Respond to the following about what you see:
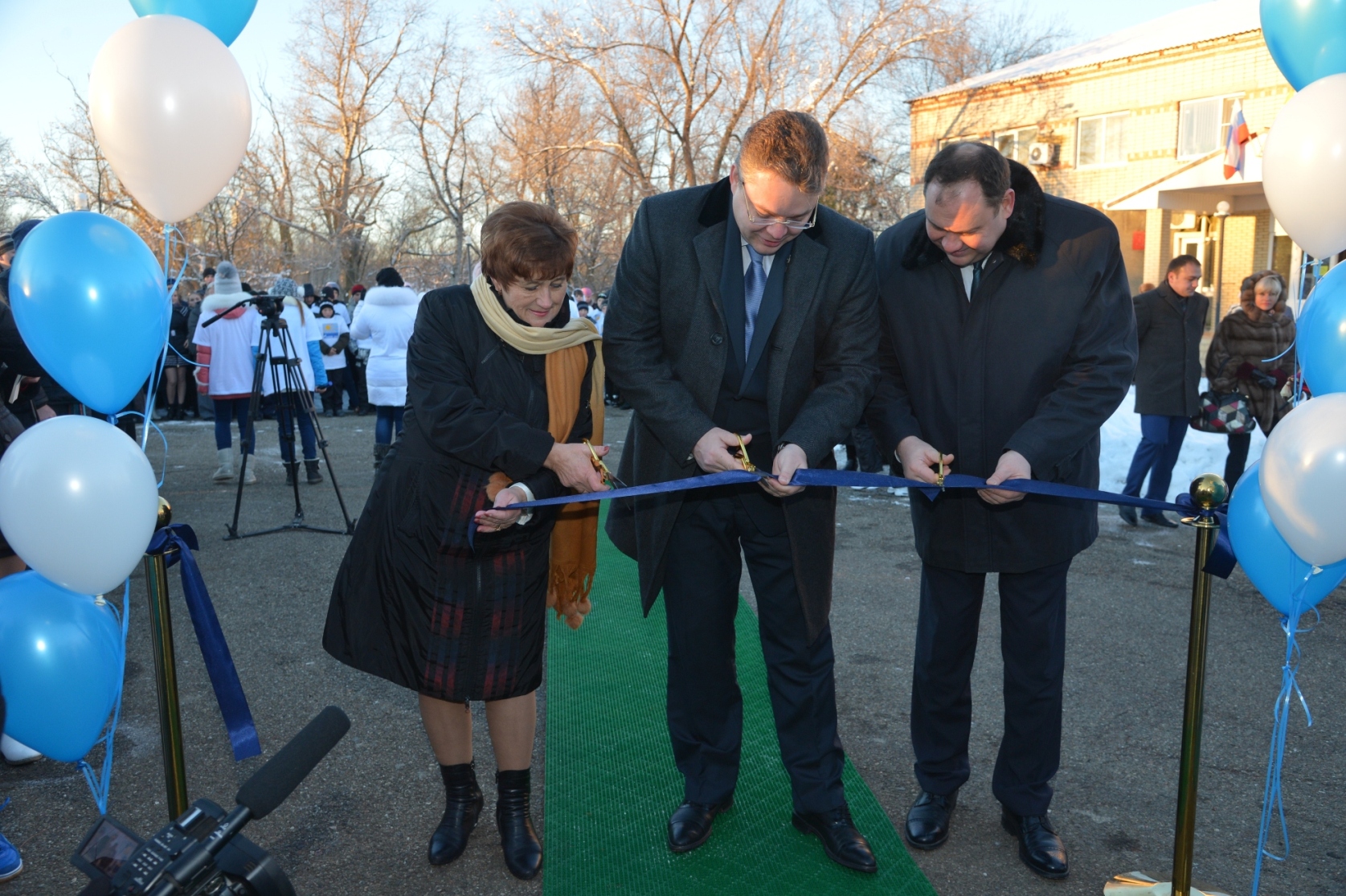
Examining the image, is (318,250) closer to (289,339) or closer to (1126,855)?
(289,339)

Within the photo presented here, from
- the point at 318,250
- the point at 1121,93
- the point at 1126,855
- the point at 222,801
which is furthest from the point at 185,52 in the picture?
the point at 318,250

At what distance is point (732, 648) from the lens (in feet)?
10.1

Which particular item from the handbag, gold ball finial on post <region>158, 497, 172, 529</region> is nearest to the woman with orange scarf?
gold ball finial on post <region>158, 497, 172, 529</region>

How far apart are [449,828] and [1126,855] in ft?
6.72

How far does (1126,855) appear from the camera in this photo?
300cm

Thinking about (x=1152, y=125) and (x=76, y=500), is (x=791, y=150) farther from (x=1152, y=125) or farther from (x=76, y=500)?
(x=1152, y=125)

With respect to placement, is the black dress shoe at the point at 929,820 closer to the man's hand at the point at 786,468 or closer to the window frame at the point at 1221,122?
the man's hand at the point at 786,468

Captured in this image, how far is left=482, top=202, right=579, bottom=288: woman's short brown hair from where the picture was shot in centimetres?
263

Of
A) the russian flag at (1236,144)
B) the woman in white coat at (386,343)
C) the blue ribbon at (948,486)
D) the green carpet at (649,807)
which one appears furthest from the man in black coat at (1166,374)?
the russian flag at (1236,144)

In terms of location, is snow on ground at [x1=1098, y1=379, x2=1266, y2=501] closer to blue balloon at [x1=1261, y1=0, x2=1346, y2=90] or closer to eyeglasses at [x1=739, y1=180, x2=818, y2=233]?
blue balloon at [x1=1261, y1=0, x2=1346, y2=90]

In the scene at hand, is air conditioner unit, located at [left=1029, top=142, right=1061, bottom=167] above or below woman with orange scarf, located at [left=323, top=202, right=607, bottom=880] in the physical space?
above

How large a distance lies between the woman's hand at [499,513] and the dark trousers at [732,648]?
0.52 metres

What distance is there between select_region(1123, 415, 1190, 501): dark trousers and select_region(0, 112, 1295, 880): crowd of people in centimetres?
502

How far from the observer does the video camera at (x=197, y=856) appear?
1162 millimetres
